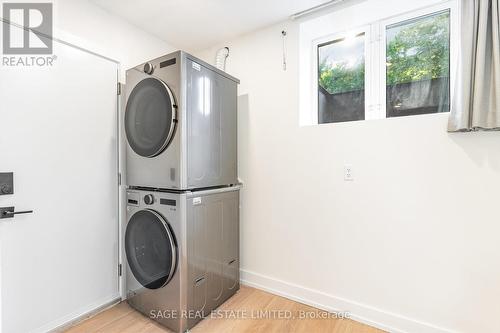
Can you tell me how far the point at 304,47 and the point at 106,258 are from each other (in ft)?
8.15

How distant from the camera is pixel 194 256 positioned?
1705mm

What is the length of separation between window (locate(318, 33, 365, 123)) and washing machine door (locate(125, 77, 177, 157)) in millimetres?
1309

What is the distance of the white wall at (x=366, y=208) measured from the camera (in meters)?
1.45

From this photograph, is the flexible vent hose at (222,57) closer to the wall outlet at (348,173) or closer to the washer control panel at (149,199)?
the washer control panel at (149,199)

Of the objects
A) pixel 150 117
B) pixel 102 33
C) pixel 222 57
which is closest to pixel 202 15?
pixel 222 57

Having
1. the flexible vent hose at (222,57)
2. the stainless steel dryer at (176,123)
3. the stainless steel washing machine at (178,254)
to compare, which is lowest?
the stainless steel washing machine at (178,254)

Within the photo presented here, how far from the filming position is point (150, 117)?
175 centimetres

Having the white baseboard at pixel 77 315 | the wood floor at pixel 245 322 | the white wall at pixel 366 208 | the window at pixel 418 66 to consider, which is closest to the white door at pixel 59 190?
the white baseboard at pixel 77 315

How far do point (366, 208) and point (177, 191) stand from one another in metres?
1.40

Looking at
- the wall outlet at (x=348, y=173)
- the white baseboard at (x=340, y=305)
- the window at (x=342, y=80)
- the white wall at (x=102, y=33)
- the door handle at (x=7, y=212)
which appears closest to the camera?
the door handle at (x=7, y=212)

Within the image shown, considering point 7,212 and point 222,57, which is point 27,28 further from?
point 222,57

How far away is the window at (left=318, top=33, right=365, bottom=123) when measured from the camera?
6.42 ft

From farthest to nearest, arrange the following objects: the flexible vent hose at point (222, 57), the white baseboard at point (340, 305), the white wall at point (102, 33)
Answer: the flexible vent hose at point (222, 57) < the white wall at point (102, 33) < the white baseboard at point (340, 305)

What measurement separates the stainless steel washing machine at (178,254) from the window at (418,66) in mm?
1571
